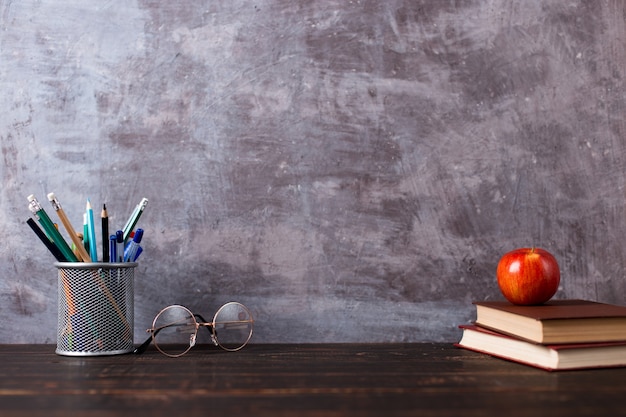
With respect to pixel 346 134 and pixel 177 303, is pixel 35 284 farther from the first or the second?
pixel 346 134

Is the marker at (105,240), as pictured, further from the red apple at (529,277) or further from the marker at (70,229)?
the red apple at (529,277)

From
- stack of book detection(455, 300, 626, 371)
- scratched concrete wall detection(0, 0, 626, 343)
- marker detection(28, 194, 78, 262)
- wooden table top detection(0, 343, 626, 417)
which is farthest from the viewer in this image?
scratched concrete wall detection(0, 0, 626, 343)

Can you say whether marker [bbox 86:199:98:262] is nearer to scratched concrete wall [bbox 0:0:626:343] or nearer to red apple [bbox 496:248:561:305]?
scratched concrete wall [bbox 0:0:626:343]

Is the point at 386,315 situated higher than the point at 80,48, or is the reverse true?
the point at 80,48

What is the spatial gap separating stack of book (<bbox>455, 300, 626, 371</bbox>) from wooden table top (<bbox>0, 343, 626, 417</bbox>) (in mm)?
20

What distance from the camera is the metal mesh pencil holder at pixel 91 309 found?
1.22 metres

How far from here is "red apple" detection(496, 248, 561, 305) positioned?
1.24 metres

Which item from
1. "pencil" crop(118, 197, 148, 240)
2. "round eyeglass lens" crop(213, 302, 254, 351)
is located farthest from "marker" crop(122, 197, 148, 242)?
"round eyeglass lens" crop(213, 302, 254, 351)

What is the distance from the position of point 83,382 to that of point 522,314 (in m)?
0.66

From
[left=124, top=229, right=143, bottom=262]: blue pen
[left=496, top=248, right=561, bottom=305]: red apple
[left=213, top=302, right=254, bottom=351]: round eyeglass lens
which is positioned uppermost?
[left=124, top=229, right=143, bottom=262]: blue pen

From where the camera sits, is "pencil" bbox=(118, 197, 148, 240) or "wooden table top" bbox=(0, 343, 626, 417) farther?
"pencil" bbox=(118, 197, 148, 240)

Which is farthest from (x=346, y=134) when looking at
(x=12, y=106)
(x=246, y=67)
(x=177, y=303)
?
(x=12, y=106)

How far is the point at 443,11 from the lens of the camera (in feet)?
4.75

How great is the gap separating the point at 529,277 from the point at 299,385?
479mm
